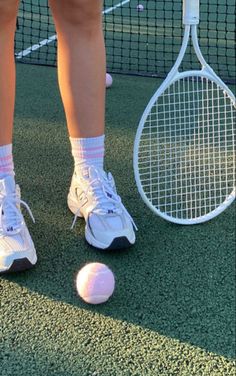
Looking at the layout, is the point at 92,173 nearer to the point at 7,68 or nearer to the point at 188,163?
the point at 7,68

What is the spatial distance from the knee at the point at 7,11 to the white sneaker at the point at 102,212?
0.43 metres

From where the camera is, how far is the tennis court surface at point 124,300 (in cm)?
118

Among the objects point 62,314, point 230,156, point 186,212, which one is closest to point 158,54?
point 230,156

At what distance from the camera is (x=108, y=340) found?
1.23 meters

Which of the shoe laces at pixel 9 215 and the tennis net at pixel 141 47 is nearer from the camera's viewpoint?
the shoe laces at pixel 9 215

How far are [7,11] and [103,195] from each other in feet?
1.73

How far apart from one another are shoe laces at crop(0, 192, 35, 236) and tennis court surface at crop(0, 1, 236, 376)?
0.35 ft

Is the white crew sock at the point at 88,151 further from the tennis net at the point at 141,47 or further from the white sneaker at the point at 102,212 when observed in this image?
the tennis net at the point at 141,47

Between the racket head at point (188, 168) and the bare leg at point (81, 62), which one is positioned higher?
the bare leg at point (81, 62)

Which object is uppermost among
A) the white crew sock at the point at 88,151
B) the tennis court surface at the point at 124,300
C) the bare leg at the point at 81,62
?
the bare leg at the point at 81,62

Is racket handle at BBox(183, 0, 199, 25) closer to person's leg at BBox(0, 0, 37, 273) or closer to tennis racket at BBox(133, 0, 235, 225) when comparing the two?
tennis racket at BBox(133, 0, 235, 225)

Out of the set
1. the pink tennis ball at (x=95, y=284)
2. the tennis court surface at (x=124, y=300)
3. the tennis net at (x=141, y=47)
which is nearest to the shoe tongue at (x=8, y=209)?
the tennis court surface at (x=124, y=300)

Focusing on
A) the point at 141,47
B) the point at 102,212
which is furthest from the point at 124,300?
the point at 141,47

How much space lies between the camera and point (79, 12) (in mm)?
1427
